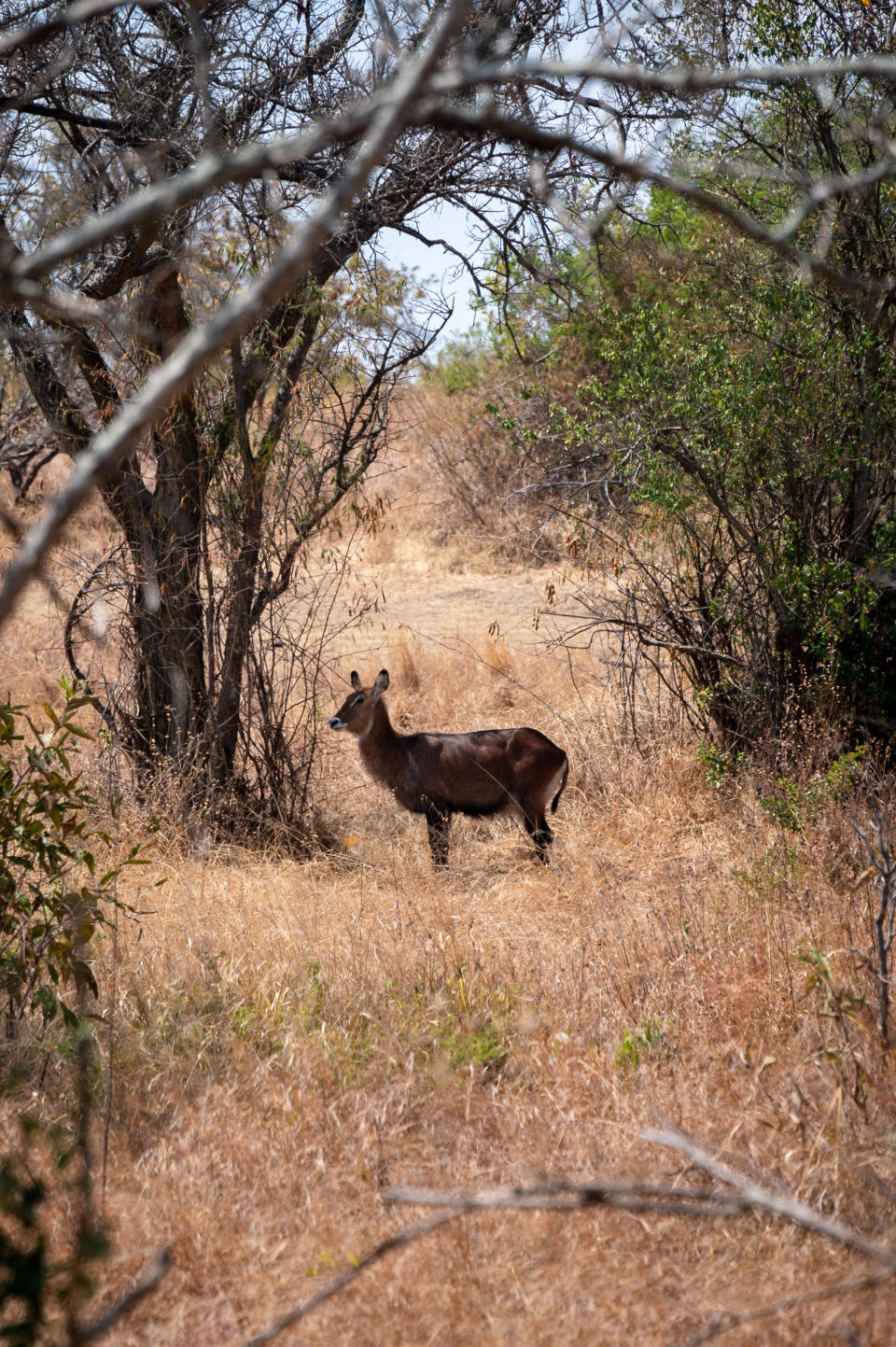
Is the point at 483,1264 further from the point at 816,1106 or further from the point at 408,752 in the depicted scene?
the point at 408,752

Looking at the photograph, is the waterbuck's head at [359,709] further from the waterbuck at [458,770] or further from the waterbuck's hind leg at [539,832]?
the waterbuck's hind leg at [539,832]

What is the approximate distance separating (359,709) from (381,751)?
308 mm

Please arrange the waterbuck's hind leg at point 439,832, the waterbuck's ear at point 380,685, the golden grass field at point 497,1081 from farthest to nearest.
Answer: the waterbuck's ear at point 380,685 → the waterbuck's hind leg at point 439,832 → the golden grass field at point 497,1081

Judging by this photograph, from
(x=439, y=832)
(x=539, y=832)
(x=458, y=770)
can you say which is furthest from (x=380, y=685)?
(x=539, y=832)

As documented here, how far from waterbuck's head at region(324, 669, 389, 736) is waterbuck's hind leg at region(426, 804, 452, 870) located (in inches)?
28.7

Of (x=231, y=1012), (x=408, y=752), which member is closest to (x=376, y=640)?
(x=408, y=752)

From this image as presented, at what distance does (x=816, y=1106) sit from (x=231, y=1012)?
2.03m

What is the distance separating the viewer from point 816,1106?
11.2 feet

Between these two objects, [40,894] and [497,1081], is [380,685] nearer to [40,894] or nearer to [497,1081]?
[40,894]

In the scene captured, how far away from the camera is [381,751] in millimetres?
7289

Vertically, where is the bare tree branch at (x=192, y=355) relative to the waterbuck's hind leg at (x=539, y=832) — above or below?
above

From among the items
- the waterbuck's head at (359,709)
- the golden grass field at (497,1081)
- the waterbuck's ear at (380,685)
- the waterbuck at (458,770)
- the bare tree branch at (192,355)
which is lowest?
the golden grass field at (497,1081)

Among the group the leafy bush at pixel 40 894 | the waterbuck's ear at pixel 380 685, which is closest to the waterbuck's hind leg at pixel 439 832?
the waterbuck's ear at pixel 380 685

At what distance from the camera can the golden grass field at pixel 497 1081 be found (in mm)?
2803
